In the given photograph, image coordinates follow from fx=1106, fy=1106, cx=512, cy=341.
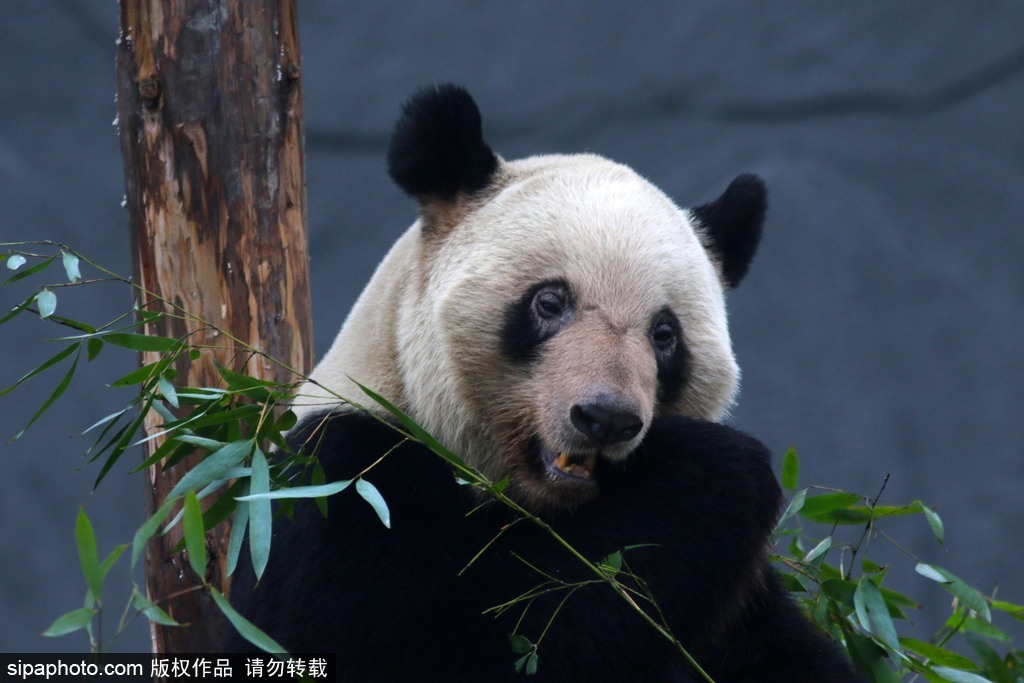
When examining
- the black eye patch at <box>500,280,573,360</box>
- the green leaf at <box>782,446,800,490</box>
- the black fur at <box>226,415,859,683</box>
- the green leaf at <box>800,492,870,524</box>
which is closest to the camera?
the black fur at <box>226,415,859,683</box>

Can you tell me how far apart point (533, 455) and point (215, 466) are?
0.66m

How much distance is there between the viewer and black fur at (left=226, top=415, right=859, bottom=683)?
2016 mm

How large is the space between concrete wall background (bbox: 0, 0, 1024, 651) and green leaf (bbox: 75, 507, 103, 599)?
12.1 feet

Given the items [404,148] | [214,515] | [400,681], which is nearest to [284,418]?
[214,515]

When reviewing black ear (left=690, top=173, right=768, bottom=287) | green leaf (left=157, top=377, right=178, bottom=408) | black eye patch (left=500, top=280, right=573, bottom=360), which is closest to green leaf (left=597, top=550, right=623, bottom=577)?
black eye patch (left=500, top=280, right=573, bottom=360)

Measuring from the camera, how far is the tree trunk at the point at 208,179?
8.72ft

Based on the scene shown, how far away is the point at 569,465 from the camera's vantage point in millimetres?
2105

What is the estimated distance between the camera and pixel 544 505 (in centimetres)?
220

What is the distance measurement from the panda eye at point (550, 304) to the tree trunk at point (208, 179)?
0.86 m

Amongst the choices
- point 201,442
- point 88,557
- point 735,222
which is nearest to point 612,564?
point 201,442

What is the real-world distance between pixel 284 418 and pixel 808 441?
12.4 ft

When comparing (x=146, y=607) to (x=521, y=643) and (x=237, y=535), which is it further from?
(x=521, y=643)

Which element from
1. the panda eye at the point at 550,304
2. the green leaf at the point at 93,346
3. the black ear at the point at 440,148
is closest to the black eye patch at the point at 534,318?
the panda eye at the point at 550,304

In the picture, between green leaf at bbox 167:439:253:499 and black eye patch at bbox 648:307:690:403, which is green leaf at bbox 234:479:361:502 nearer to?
green leaf at bbox 167:439:253:499
